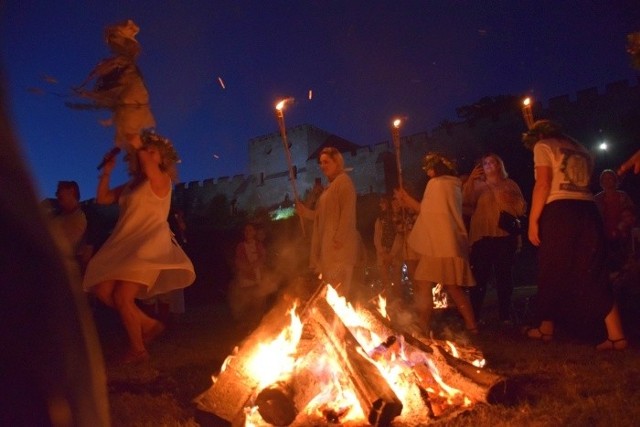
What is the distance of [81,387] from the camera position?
88cm

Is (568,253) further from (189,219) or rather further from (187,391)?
(189,219)

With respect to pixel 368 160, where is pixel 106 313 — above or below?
below

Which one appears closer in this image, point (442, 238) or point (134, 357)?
point (134, 357)

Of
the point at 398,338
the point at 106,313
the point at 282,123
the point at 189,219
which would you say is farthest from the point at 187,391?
the point at 189,219

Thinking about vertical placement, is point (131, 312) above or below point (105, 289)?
below

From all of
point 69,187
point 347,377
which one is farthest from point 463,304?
point 69,187

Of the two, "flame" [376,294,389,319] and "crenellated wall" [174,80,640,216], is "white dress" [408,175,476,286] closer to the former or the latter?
"flame" [376,294,389,319]

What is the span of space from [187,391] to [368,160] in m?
42.2

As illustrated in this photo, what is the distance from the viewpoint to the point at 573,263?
488cm

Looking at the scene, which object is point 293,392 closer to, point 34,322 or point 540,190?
point 34,322

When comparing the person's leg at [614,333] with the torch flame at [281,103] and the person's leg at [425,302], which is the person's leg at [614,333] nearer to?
the person's leg at [425,302]

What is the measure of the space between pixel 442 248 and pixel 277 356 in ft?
9.43

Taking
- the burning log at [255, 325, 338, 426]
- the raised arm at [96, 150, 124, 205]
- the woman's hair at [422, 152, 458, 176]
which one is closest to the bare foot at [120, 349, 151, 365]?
the raised arm at [96, 150, 124, 205]

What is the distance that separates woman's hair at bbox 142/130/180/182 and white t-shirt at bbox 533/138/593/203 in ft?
11.5
